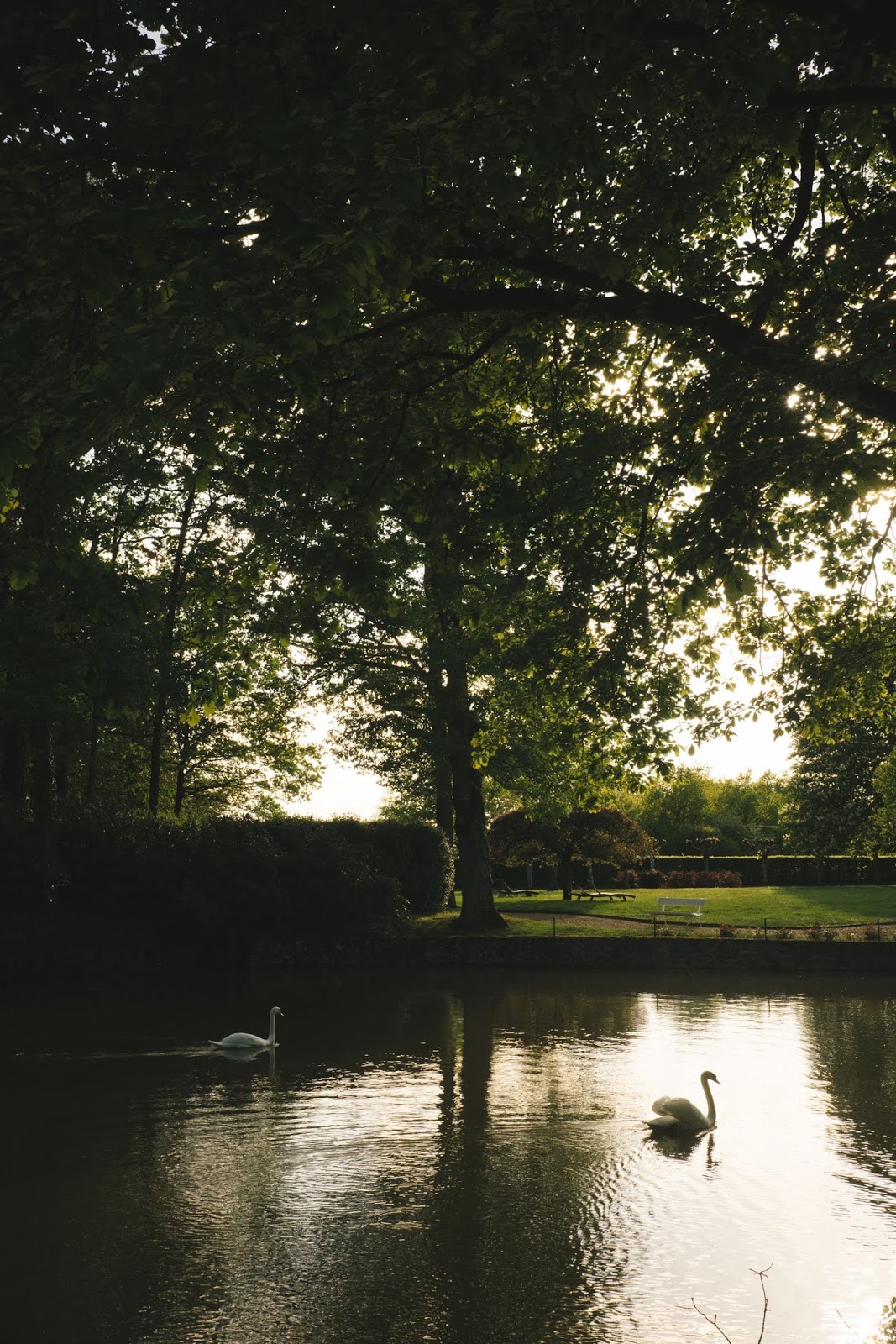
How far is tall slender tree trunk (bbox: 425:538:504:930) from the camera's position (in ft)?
107

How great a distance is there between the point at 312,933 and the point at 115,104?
2848 cm

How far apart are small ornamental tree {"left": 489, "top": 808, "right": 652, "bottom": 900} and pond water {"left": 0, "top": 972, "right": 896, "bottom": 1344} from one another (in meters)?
25.4

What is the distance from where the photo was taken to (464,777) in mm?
35562

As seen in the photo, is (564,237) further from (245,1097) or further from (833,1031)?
(833,1031)

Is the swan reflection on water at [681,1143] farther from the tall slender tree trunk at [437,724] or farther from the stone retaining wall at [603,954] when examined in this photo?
the tall slender tree trunk at [437,724]

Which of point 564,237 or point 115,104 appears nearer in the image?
point 115,104

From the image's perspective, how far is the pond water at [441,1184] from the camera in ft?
28.1

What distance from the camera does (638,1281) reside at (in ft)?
30.1

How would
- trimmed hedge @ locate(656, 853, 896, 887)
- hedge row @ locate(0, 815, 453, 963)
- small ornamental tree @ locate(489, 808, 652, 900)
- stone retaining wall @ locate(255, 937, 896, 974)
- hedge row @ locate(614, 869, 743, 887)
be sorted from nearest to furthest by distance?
1. hedge row @ locate(0, 815, 453, 963)
2. stone retaining wall @ locate(255, 937, 896, 974)
3. small ornamental tree @ locate(489, 808, 652, 900)
4. trimmed hedge @ locate(656, 853, 896, 887)
5. hedge row @ locate(614, 869, 743, 887)

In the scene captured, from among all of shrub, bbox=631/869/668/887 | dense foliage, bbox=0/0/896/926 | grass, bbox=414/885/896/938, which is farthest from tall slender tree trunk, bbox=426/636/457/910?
shrub, bbox=631/869/668/887

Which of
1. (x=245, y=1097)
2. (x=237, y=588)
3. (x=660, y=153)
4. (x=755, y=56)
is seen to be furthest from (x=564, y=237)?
(x=245, y=1097)

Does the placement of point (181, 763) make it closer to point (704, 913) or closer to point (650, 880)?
point (704, 913)

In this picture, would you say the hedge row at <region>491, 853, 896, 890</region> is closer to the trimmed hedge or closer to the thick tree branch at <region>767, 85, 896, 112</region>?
the trimmed hedge

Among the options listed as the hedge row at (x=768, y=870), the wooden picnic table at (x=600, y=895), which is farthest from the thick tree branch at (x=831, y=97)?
the hedge row at (x=768, y=870)
